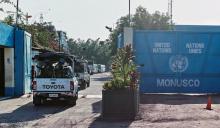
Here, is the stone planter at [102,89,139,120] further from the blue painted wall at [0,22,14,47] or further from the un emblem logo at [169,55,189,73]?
the un emblem logo at [169,55,189,73]

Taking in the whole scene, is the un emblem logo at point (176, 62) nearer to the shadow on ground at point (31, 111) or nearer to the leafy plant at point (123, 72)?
the shadow on ground at point (31, 111)

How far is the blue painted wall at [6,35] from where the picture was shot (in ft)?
89.6

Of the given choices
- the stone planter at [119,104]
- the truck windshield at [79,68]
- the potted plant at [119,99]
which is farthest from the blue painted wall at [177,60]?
the stone planter at [119,104]

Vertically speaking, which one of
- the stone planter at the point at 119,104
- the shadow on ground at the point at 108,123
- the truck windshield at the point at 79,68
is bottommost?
the shadow on ground at the point at 108,123

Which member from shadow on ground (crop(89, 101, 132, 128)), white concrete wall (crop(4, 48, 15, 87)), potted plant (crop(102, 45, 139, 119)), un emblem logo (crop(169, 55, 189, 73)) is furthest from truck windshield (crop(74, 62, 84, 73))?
shadow on ground (crop(89, 101, 132, 128))

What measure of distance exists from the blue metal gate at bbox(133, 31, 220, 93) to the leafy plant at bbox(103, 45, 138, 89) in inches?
419

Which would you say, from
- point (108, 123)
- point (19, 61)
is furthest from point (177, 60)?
point (108, 123)

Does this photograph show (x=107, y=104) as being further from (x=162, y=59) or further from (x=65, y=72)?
(x=162, y=59)

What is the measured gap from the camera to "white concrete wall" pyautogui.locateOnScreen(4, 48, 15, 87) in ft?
97.3

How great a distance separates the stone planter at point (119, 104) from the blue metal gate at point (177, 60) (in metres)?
12.4

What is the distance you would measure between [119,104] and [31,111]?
502cm

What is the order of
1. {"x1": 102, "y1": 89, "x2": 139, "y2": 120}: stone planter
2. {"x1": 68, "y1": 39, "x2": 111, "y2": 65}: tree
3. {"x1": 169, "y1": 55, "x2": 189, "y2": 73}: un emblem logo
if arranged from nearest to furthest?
{"x1": 102, "y1": 89, "x2": 139, "y2": 120}: stone planter, {"x1": 169, "y1": 55, "x2": 189, "y2": 73}: un emblem logo, {"x1": 68, "y1": 39, "x2": 111, "y2": 65}: tree

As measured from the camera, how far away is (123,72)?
18469 millimetres

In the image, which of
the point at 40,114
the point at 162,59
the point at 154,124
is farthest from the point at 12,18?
the point at 154,124
